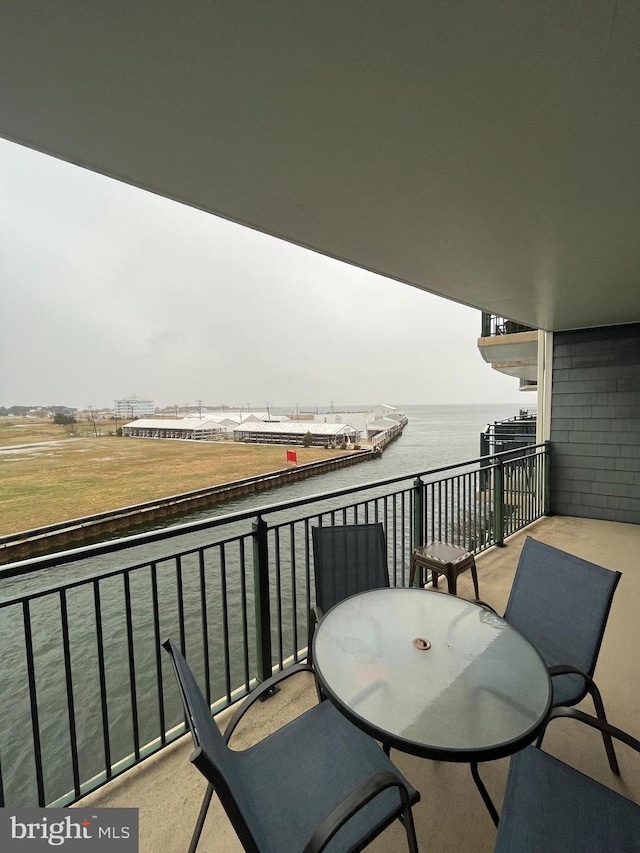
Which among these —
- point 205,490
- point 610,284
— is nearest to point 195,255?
point 205,490

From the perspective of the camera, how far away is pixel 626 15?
3.30ft

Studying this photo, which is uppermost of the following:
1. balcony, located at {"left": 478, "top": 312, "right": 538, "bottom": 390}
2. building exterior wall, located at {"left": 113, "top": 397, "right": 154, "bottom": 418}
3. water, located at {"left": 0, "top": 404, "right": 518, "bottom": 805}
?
balcony, located at {"left": 478, "top": 312, "right": 538, "bottom": 390}

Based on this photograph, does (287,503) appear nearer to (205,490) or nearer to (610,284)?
(610,284)

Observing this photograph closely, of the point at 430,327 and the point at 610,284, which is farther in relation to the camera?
the point at 430,327

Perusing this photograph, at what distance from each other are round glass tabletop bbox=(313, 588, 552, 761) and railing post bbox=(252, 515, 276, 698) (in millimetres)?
490

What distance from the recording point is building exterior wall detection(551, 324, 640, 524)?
4638 millimetres

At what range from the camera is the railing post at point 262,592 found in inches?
77.3

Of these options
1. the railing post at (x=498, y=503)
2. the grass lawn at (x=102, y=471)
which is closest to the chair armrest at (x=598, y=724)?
the railing post at (x=498, y=503)

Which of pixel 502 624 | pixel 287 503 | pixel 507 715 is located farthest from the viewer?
pixel 287 503

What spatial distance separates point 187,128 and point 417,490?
8.42 ft

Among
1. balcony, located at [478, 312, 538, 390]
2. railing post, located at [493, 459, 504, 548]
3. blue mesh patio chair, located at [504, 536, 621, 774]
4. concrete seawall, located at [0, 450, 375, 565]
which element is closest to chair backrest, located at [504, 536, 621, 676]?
blue mesh patio chair, located at [504, 536, 621, 774]

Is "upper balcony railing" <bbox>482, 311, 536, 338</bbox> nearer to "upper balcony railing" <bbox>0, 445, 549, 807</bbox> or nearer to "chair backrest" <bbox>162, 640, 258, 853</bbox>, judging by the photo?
"upper balcony railing" <bbox>0, 445, 549, 807</bbox>

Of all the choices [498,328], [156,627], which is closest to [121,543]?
[156,627]

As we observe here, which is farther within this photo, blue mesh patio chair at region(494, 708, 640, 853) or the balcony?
the balcony
